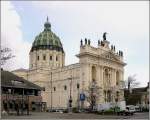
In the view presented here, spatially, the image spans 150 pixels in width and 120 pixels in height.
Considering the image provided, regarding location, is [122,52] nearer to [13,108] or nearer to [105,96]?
[105,96]

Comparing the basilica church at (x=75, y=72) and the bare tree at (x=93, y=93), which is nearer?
the bare tree at (x=93, y=93)

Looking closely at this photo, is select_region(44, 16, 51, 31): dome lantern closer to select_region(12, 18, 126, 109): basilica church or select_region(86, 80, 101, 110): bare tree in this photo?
select_region(12, 18, 126, 109): basilica church

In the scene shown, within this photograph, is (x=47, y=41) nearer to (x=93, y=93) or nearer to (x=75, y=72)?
(x=75, y=72)

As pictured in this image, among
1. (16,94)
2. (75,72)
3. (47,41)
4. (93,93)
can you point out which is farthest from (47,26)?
(16,94)

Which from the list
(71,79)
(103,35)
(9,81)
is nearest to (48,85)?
(71,79)

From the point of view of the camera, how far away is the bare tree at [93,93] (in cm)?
10075

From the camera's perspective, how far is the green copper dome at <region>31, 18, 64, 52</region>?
130250 millimetres

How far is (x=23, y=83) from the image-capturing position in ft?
244

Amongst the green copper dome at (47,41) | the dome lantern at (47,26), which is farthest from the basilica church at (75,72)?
the dome lantern at (47,26)

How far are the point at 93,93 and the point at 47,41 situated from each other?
3205 cm

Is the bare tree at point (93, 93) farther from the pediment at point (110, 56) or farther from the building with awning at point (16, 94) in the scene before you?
the building with awning at point (16, 94)

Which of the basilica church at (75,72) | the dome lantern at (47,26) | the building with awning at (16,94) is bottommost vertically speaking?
the building with awning at (16,94)

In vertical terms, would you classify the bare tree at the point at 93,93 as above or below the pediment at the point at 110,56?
below

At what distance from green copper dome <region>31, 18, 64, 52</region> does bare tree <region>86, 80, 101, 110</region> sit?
1081 inches
